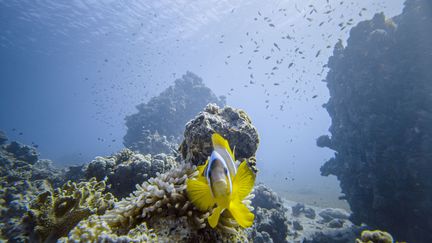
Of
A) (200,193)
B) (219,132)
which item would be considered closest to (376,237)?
(219,132)

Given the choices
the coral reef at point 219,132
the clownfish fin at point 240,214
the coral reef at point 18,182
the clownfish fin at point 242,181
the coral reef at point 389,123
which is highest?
the coral reef at point 389,123

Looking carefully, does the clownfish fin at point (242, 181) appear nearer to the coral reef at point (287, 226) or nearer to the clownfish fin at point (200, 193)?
the clownfish fin at point (200, 193)

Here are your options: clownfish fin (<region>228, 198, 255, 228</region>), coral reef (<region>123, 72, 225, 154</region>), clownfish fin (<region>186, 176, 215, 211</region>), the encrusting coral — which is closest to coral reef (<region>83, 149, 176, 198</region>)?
the encrusting coral

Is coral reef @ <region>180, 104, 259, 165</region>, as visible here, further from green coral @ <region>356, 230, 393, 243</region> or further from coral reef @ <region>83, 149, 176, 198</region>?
green coral @ <region>356, 230, 393, 243</region>

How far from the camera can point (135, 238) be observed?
207cm

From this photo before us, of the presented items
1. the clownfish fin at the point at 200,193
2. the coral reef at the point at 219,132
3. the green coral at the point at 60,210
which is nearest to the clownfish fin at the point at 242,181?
the clownfish fin at the point at 200,193

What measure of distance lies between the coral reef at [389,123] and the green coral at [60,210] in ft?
39.4

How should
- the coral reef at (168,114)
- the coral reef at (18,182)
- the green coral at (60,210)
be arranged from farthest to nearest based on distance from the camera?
the coral reef at (168,114), the coral reef at (18,182), the green coral at (60,210)

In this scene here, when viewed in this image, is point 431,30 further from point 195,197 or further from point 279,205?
point 195,197

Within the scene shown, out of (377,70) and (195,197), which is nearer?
(195,197)

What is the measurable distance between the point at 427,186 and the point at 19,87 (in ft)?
397

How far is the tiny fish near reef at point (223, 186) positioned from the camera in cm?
183

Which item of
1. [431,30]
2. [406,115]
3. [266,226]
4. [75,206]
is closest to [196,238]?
[75,206]

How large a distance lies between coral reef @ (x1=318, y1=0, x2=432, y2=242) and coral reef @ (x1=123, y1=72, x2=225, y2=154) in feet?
41.8
